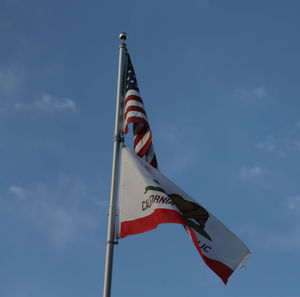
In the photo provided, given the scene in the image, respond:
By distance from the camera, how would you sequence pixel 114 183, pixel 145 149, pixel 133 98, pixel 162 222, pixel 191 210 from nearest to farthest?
pixel 162 222 < pixel 114 183 < pixel 191 210 < pixel 145 149 < pixel 133 98

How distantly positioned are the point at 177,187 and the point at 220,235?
1.65 metres

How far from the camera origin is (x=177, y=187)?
14078 mm

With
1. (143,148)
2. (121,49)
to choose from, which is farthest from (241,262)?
(121,49)

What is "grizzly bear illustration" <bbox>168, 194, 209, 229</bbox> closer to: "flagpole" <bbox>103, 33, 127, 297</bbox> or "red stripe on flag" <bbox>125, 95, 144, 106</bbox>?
"flagpole" <bbox>103, 33, 127, 297</bbox>

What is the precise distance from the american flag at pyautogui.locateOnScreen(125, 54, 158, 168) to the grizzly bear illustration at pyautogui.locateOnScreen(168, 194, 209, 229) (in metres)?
1.56

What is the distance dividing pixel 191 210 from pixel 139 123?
286 cm

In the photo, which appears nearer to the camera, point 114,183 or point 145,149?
point 114,183

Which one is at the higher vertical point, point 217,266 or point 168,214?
point 168,214

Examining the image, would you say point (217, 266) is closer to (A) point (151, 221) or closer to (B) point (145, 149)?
(A) point (151, 221)

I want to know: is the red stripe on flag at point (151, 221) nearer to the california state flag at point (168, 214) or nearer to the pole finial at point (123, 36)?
the california state flag at point (168, 214)

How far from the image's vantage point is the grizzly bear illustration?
1345 cm

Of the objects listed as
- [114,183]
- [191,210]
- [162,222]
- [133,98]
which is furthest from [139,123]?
[162,222]

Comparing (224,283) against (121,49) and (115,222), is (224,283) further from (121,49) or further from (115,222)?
(121,49)

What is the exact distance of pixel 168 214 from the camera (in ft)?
41.6
